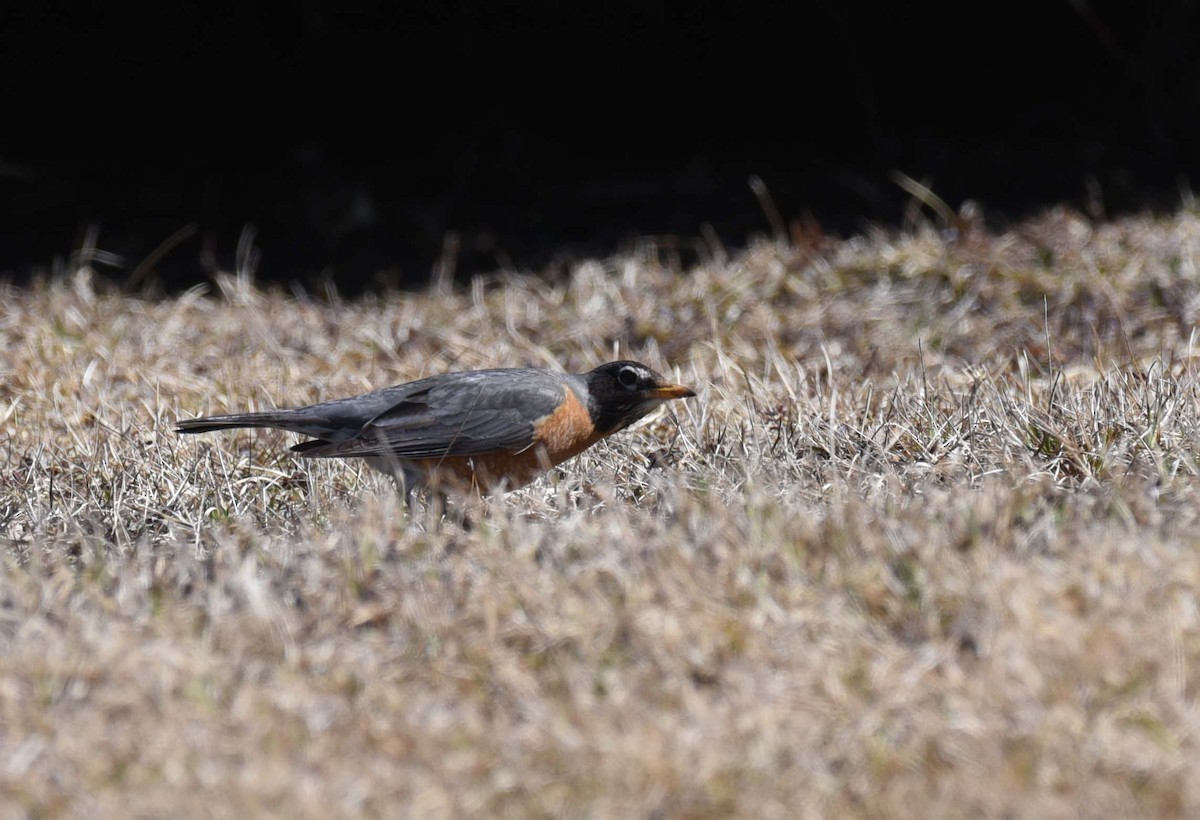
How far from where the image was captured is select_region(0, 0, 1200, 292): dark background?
30.0ft

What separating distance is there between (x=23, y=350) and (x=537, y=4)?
5.17 meters

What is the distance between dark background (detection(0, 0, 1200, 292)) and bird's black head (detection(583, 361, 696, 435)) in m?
4.28

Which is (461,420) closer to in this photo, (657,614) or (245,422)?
(245,422)

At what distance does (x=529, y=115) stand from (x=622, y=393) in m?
6.15

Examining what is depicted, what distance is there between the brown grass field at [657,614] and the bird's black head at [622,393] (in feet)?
0.51

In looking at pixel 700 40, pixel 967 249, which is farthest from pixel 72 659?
pixel 700 40

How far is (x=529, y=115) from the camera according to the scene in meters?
10.4

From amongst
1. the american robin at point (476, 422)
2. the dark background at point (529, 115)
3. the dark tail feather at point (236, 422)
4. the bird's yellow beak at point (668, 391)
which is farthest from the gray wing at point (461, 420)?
the dark background at point (529, 115)

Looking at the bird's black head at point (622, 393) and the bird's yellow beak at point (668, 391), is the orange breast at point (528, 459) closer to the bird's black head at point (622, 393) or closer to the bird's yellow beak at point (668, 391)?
the bird's black head at point (622, 393)

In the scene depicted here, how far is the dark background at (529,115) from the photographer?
30.0ft

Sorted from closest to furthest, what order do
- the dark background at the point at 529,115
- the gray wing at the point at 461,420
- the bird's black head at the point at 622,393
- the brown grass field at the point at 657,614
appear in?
1. the brown grass field at the point at 657,614
2. the gray wing at the point at 461,420
3. the bird's black head at the point at 622,393
4. the dark background at the point at 529,115

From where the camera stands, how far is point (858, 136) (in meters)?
10.1

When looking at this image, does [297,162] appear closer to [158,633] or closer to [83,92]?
[83,92]

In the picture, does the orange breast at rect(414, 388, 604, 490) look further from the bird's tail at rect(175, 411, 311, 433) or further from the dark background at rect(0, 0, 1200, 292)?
the dark background at rect(0, 0, 1200, 292)
